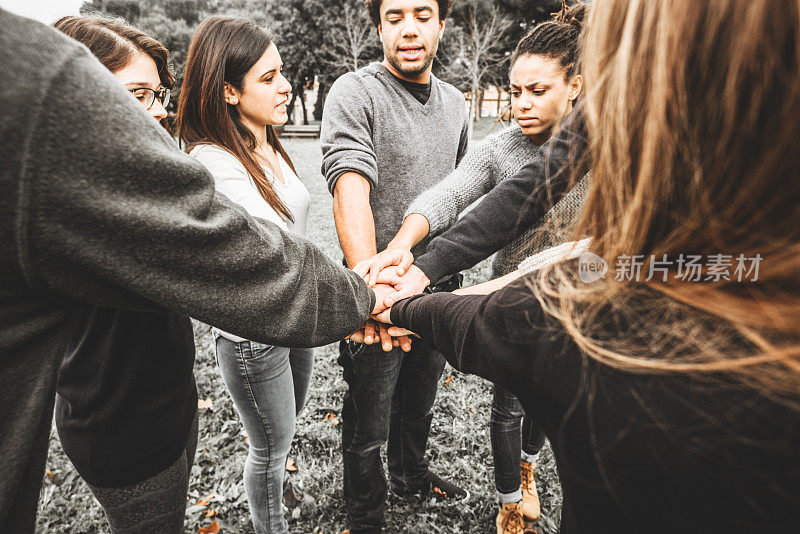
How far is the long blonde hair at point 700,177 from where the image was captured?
2.18 feet

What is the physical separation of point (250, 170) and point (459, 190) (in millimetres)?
1111

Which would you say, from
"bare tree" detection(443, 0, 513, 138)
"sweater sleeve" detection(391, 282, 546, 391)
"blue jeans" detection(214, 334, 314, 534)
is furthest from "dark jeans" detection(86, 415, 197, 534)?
"bare tree" detection(443, 0, 513, 138)

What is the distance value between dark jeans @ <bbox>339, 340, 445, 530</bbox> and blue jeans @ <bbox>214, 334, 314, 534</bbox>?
16.5 inches

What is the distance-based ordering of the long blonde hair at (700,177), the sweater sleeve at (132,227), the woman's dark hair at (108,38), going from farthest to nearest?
the woman's dark hair at (108,38), the sweater sleeve at (132,227), the long blonde hair at (700,177)

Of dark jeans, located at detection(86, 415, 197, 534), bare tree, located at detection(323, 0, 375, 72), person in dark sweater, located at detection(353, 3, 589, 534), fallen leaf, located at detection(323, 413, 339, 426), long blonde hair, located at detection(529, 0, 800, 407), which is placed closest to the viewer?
long blonde hair, located at detection(529, 0, 800, 407)

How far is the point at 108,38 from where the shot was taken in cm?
187

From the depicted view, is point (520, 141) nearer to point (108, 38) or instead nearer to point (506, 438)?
point (506, 438)

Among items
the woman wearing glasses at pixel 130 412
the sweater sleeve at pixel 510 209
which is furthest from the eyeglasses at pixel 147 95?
the sweater sleeve at pixel 510 209

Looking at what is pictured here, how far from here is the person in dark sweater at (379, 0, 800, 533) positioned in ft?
2.23

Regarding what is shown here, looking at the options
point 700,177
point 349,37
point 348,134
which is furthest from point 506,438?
point 349,37

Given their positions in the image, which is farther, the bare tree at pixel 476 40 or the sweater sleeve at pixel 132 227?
the bare tree at pixel 476 40

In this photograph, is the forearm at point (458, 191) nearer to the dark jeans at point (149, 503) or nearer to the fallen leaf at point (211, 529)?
the dark jeans at point (149, 503)

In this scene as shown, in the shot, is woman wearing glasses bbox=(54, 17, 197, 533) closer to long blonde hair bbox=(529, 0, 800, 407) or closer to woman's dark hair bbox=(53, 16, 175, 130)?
woman's dark hair bbox=(53, 16, 175, 130)

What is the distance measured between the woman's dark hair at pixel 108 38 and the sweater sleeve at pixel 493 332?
5.91 ft
